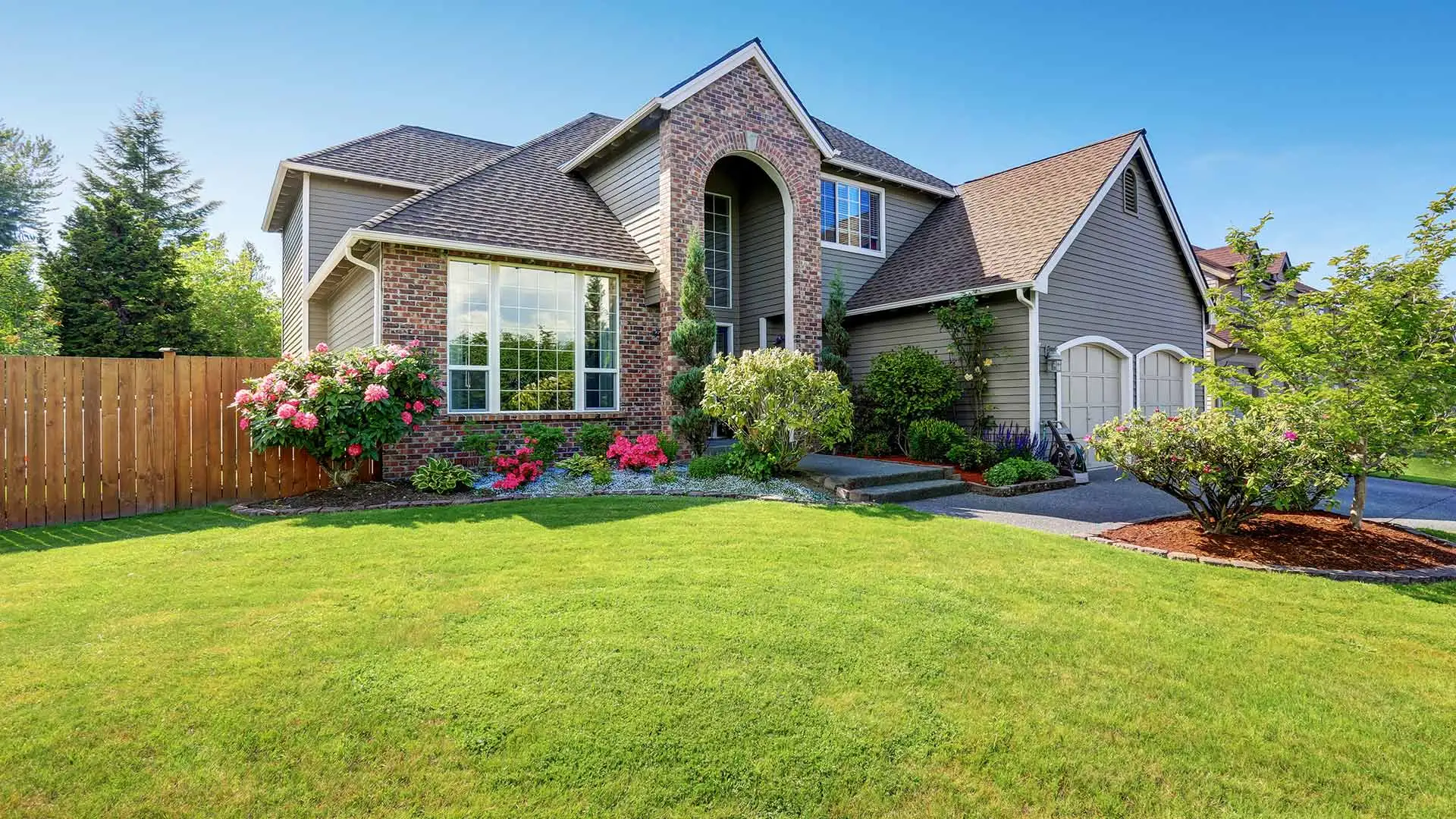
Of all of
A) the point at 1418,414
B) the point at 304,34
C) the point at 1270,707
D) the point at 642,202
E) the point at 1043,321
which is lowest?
the point at 1270,707

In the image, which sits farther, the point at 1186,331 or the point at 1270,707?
the point at 1186,331

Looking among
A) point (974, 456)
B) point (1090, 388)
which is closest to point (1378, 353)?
point (974, 456)

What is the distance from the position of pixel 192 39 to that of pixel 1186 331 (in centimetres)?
2024

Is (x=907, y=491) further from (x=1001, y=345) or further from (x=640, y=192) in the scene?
(x=640, y=192)

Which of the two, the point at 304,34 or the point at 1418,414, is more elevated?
the point at 304,34

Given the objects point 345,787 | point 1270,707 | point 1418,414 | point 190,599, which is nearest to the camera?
point 345,787

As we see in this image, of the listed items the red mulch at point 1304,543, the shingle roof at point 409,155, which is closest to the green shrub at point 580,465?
the red mulch at point 1304,543

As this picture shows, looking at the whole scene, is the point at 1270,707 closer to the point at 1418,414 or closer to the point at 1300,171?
the point at 1418,414

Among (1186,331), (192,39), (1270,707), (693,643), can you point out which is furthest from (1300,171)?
(192,39)

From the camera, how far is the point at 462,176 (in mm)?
11883

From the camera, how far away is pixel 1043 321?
38.3 feet

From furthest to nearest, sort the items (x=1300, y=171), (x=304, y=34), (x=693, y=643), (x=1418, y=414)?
(x=1300, y=171), (x=304, y=34), (x=1418, y=414), (x=693, y=643)

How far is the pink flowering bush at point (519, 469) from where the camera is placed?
27.9 ft

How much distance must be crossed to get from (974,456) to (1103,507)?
266 centimetres
